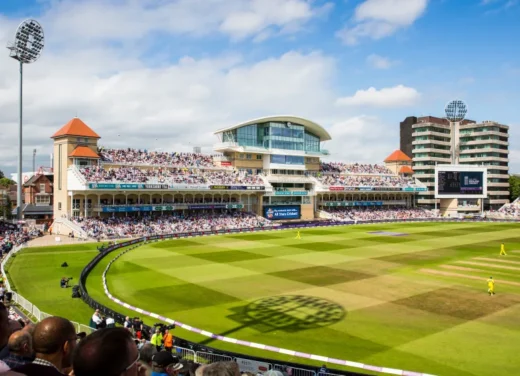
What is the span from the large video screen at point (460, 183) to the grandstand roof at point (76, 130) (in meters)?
61.4

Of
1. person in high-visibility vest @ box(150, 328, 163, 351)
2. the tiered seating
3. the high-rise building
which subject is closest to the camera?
person in high-visibility vest @ box(150, 328, 163, 351)

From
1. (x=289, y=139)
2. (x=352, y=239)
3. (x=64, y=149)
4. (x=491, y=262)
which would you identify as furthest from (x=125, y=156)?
(x=491, y=262)

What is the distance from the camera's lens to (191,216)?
6600 cm

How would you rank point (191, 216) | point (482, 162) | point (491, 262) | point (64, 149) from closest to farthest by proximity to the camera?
1. point (491, 262)
2. point (64, 149)
3. point (191, 216)
4. point (482, 162)

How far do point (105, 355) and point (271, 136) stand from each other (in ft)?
251

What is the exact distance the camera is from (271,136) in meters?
78.9

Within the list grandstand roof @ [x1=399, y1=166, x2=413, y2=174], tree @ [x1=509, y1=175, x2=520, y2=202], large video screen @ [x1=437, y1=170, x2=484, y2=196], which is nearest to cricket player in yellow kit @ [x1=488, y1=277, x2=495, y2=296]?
large video screen @ [x1=437, y1=170, x2=484, y2=196]

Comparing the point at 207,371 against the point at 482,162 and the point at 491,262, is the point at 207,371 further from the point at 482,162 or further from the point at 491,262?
the point at 482,162

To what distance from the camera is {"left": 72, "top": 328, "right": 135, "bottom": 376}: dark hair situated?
3133 millimetres

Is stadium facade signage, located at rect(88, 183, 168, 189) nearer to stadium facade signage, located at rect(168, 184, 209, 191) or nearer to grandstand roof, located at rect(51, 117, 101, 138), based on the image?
stadium facade signage, located at rect(168, 184, 209, 191)

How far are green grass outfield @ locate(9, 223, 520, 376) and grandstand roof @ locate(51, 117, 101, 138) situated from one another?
20227mm

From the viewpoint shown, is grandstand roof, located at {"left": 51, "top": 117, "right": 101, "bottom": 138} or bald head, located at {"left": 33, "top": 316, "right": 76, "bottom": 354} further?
grandstand roof, located at {"left": 51, "top": 117, "right": 101, "bottom": 138}

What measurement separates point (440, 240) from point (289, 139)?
3695 cm

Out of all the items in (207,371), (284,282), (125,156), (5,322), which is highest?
(125,156)
